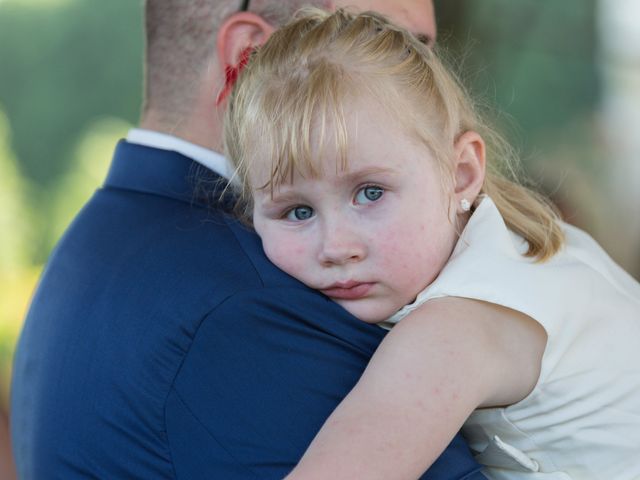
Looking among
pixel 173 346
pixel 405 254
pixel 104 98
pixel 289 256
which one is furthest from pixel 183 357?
pixel 104 98

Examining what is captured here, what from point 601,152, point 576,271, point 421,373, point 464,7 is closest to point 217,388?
point 421,373

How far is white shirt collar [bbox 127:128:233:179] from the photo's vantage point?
6.36 feet

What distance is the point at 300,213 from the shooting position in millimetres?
1610

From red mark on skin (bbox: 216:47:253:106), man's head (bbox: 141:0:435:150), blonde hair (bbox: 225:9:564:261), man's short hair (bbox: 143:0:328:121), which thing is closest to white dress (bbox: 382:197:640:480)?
blonde hair (bbox: 225:9:564:261)

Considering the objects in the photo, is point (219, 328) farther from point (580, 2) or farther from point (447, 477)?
point (580, 2)

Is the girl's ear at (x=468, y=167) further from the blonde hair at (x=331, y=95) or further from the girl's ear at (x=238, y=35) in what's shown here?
the girl's ear at (x=238, y=35)

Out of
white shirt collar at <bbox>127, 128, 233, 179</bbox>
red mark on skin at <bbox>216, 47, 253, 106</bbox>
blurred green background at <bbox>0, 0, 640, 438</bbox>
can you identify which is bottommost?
blurred green background at <bbox>0, 0, 640, 438</bbox>

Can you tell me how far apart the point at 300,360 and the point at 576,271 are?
1.62ft

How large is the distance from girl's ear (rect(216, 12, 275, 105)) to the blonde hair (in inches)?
12.4

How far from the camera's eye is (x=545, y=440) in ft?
5.21

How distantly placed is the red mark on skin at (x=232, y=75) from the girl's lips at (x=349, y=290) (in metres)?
0.46

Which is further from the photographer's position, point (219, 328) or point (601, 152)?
point (601, 152)

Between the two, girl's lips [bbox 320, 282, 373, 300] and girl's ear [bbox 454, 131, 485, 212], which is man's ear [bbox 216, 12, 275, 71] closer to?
girl's ear [bbox 454, 131, 485, 212]

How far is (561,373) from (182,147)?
2.95 feet
